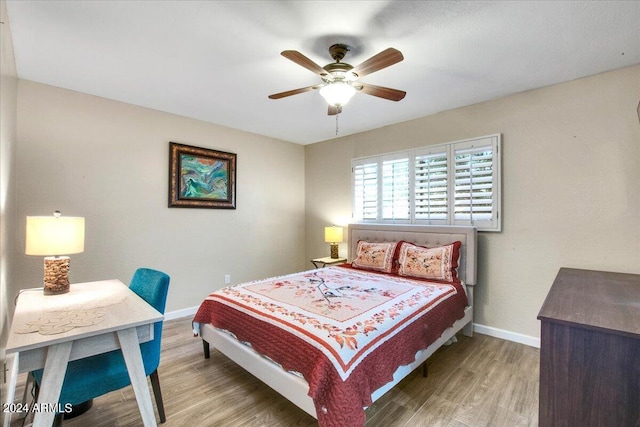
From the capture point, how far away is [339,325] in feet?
5.91

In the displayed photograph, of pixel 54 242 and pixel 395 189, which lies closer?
pixel 54 242

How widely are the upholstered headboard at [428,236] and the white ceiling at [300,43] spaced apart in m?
1.44

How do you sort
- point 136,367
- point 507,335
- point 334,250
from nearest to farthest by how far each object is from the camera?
point 136,367
point 507,335
point 334,250

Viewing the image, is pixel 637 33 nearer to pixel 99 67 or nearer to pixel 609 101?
pixel 609 101

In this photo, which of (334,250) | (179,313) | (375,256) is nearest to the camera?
(375,256)

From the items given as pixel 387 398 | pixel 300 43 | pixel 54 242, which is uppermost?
pixel 300 43

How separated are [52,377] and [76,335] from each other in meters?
0.21

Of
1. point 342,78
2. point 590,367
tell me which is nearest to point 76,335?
point 342,78

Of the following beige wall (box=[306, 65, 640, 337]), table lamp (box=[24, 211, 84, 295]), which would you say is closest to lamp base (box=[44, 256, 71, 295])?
table lamp (box=[24, 211, 84, 295])

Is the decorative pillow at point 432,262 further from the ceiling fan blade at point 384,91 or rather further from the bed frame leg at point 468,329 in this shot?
the ceiling fan blade at point 384,91

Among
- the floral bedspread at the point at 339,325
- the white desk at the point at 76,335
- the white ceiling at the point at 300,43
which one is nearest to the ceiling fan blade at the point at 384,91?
the white ceiling at the point at 300,43

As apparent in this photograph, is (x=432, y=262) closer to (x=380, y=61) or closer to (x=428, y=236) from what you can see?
(x=428, y=236)

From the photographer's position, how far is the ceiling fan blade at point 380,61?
170 centimetres

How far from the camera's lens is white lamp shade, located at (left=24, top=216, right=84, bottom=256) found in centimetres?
184
